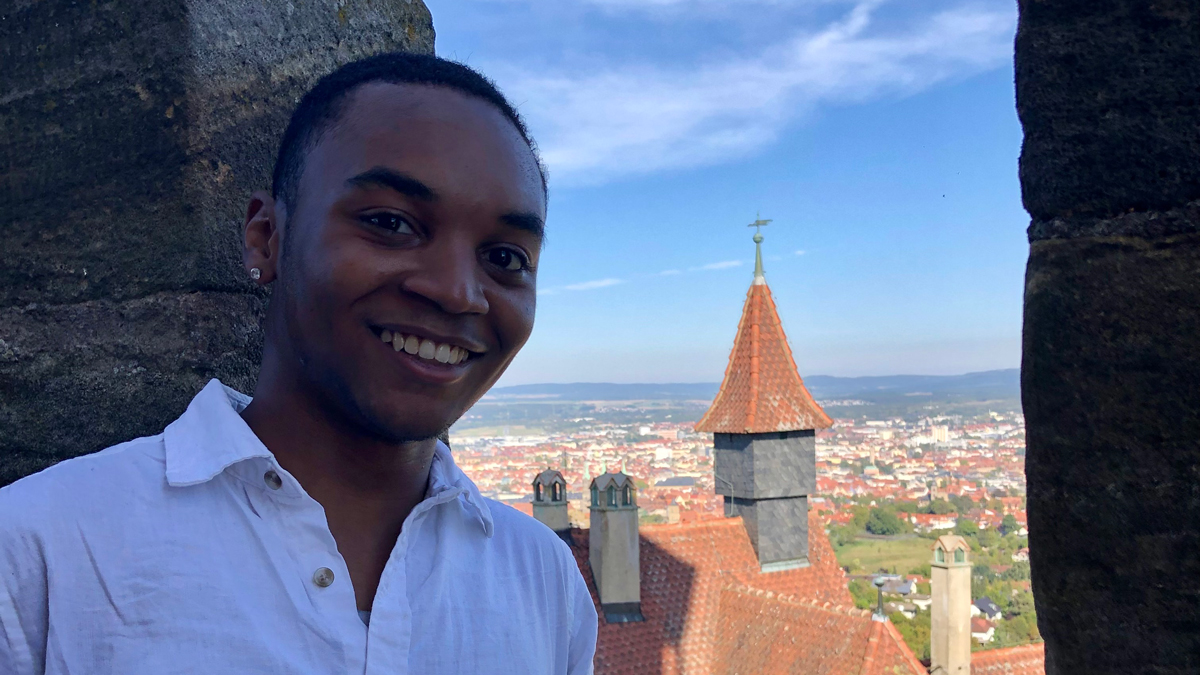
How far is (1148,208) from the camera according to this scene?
41.0 inches

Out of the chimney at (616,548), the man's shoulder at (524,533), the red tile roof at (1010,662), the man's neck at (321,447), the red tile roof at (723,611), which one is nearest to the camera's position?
the man's neck at (321,447)

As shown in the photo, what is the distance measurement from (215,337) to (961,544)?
14062 mm

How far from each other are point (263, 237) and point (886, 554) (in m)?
44.9

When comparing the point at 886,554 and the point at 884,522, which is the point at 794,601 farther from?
the point at 884,522

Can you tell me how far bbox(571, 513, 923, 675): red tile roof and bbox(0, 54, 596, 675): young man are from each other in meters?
10.6

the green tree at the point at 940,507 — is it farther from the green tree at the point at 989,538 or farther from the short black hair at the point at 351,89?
the short black hair at the point at 351,89

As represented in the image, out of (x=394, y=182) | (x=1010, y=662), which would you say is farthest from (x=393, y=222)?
(x=1010, y=662)

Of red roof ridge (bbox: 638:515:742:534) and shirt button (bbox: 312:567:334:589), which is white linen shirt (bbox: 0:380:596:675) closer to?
shirt button (bbox: 312:567:334:589)

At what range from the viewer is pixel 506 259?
1125mm

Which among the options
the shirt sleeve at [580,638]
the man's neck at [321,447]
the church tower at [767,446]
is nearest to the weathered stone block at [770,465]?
the church tower at [767,446]

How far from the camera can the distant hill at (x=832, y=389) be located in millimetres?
84500

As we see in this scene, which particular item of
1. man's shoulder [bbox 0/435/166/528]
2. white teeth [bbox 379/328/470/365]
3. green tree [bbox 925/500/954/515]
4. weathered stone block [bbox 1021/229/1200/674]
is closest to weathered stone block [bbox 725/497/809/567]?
weathered stone block [bbox 1021/229/1200/674]

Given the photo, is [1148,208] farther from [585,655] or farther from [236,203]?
[236,203]

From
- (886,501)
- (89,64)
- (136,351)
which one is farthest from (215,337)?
(886,501)
